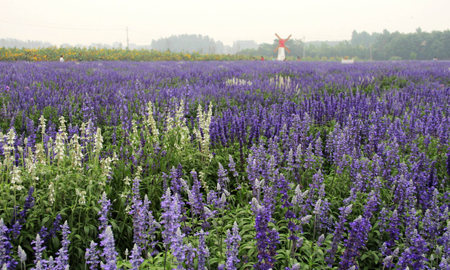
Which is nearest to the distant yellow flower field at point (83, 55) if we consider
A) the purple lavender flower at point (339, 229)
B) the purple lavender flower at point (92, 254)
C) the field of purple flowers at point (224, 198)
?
the field of purple flowers at point (224, 198)

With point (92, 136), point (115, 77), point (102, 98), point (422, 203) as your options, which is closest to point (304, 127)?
point (422, 203)

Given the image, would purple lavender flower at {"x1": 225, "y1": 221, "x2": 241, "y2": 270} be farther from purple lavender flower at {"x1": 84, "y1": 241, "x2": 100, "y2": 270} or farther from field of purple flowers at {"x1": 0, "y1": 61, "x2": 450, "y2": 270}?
purple lavender flower at {"x1": 84, "y1": 241, "x2": 100, "y2": 270}

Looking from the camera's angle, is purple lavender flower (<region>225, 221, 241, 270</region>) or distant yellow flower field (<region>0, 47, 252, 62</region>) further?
distant yellow flower field (<region>0, 47, 252, 62</region>)

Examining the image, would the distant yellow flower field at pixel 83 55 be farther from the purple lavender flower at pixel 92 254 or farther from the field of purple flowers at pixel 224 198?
the purple lavender flower at pixel 92 254

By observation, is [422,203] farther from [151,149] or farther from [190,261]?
[151,149]

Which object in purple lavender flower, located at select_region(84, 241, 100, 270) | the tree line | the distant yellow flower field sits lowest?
purple lavender flower, located at select_region(84, 241, 100, 270)

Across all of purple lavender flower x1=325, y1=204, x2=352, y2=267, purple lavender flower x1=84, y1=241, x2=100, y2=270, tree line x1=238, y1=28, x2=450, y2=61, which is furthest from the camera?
tree line x1=238, y1=28, x2=450, y2=61

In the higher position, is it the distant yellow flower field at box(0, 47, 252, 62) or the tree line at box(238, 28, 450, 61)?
the tree line at box(238, 28, 450, 61)

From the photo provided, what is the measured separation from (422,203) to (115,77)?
1139cm

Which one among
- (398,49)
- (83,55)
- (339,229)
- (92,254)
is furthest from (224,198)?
(398,49)

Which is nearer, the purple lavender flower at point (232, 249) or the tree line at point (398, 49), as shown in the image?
the purple lavender flower at point (232, 249)

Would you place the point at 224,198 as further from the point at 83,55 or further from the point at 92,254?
the point at 83,55

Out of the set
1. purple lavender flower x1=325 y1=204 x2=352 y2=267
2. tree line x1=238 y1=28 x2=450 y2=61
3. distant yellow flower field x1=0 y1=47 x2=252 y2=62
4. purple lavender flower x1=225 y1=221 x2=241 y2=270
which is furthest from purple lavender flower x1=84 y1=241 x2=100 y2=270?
tree line x1=238 y1=28 x2=450 y2=61

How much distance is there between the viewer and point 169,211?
2.09m
